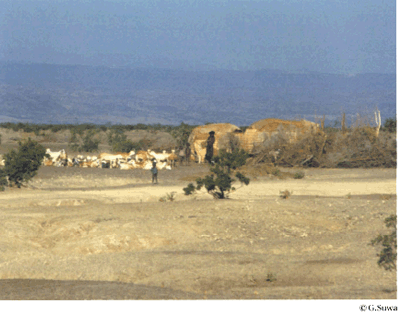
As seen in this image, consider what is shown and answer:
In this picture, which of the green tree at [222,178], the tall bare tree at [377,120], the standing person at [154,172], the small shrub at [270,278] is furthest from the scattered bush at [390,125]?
the small shrub at [270,278]

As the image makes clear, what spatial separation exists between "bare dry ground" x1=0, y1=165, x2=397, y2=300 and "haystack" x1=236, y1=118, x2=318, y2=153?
1065 centimetres

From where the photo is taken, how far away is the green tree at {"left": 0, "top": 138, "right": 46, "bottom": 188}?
1788cm

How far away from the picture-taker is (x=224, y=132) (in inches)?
1109

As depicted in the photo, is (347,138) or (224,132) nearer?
(347,138)

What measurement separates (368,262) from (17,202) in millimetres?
8425

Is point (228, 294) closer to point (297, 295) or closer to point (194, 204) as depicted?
point (297, 295)

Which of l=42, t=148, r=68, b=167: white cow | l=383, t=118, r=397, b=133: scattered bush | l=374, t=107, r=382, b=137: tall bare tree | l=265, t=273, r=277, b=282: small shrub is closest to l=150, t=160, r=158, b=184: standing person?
l=42, t=148, r=68, b=167: white cow

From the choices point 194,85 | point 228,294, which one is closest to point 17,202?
point 228,294

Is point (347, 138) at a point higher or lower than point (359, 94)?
lower

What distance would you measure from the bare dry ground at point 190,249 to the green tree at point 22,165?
2.10 m

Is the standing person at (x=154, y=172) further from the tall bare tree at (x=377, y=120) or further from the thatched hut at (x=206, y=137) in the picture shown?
the tall bare tree at (x=377, y=120)

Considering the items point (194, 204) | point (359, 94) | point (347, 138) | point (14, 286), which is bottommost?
point (14, 286)

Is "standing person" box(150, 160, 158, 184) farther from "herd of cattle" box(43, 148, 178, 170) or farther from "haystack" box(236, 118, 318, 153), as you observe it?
"haystack" box(236, 118, 318, 153)

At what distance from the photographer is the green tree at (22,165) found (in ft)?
58.6
